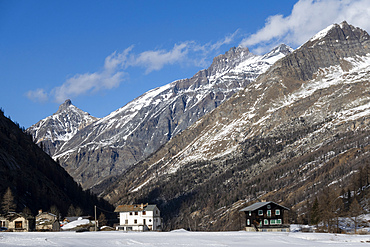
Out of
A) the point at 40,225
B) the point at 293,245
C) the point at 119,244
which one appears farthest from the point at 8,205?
the point at 293,245

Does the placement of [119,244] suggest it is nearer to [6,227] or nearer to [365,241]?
[365,241]

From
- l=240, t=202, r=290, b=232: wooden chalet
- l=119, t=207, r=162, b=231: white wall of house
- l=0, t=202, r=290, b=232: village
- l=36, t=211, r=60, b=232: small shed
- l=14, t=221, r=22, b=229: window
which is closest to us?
l=14, t=221, r=22, b=229: window

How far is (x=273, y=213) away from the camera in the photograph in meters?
150

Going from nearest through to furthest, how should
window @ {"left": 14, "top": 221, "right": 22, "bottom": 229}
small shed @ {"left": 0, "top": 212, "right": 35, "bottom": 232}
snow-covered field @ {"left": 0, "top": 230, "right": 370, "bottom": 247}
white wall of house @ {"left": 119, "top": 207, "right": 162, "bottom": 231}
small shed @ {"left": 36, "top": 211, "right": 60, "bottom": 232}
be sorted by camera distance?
snow-covered field @ {"left": 0, "top": 230, "right": 370, "bottom": 247} → small shed @ {"left": 0, "top": 212, "right": 35, "bottom": 232} → window @ {"left": 14, "top": 221, "right": 22, "bottom": 229} → small shed @ {"left": 36, "top": 211, "right": 60, "bottom": 232} → white wall of house @ {"left": 119, "top": 207, "right": 162, "bottom": 231}

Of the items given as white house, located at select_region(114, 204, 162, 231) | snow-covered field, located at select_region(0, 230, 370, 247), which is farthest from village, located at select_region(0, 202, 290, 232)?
snow-covered field, located at select_region(0, 230, 370, 247)

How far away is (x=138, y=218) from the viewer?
558 feet

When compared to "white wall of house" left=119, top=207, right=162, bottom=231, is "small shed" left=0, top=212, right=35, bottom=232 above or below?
above

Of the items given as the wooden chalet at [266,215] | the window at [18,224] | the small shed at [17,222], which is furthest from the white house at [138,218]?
the window at [18,224]

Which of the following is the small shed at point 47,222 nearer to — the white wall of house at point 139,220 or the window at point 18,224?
the window at point 18,224

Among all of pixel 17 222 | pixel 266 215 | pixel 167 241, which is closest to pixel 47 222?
pixel 17 222

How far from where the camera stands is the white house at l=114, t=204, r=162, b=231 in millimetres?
168475

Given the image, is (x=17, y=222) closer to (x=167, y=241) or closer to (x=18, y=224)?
(x=18, y=224)

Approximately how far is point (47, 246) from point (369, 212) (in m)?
161

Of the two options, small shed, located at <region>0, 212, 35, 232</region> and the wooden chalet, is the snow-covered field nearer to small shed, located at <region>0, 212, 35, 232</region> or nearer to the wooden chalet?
small shed, located at <region>0, 212, 35, 232</region>
